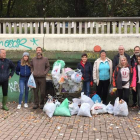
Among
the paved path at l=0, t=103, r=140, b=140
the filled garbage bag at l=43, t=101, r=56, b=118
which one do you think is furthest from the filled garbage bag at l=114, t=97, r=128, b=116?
the filled garbage bag at l=43, t=101, r=56, b=118

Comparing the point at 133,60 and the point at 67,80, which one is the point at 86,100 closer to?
the point at 67,80

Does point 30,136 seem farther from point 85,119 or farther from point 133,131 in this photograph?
point 133,131

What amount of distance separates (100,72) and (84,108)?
3.71 ft

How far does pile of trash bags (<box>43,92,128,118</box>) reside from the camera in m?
5.90

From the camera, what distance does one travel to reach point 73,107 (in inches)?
240

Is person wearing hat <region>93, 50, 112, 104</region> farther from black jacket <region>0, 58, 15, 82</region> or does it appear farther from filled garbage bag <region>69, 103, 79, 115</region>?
black jacket <region>0, 58, 15, 82</region>

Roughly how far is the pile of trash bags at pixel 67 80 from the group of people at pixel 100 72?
0.24 meters

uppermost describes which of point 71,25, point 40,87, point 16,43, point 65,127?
point 71,25

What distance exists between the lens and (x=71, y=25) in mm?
7852

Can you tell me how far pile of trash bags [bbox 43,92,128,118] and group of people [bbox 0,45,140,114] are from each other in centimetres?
41

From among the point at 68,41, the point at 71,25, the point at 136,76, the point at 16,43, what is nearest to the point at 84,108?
the point at 136,76

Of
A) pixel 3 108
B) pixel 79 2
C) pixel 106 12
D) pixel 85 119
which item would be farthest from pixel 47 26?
pixel 79 2

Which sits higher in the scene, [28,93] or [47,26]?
[47,26]

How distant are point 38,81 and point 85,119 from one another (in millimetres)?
1740
